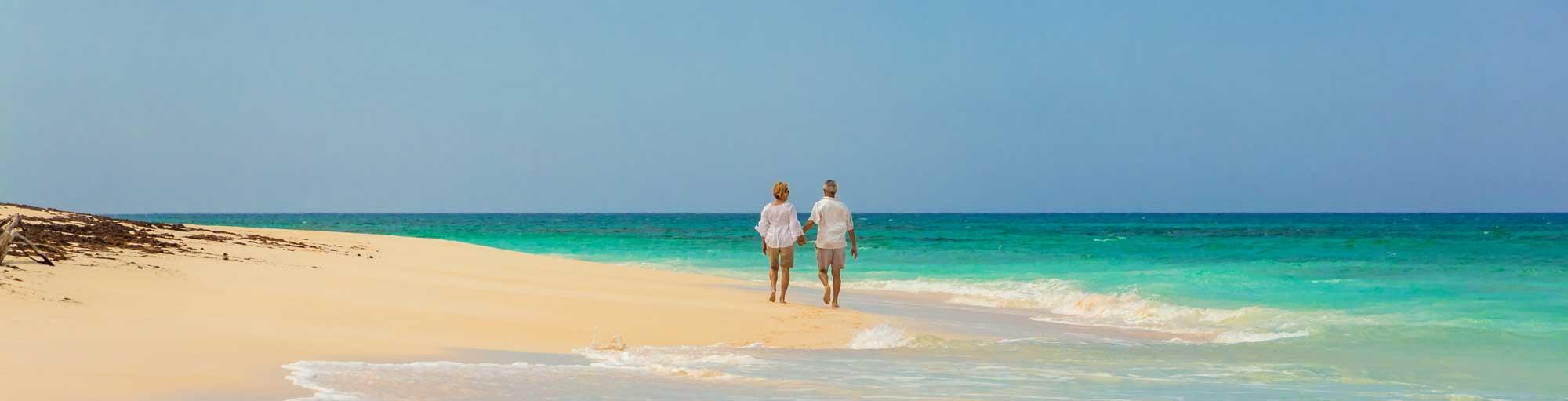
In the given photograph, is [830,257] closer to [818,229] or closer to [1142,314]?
[818,229]

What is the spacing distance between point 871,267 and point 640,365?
17.5 m

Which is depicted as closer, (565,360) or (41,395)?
(41,395)

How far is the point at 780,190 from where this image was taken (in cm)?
1123

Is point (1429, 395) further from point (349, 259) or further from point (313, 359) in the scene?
point (349, 259)

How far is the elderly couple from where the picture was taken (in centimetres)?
1117

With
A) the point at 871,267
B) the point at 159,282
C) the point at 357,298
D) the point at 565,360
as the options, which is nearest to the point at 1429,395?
the point at 565,360

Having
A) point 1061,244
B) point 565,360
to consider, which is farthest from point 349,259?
point 1061,244

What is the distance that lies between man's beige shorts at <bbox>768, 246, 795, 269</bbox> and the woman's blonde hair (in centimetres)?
52

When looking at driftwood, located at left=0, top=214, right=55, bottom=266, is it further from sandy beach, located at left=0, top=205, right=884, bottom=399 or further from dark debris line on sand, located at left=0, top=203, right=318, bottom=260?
dark debris line on sand, located at left=0, top=203, right=318, bottom=260

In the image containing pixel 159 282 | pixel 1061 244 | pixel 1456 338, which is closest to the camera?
pixel 159 282

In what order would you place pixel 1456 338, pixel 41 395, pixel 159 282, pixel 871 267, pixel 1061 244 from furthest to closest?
pixel 1061 244 < pixel 871 267 < pixel 1456 338 < pixel 159 282 < pixel 41 395

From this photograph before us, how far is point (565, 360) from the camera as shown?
704 centimetres

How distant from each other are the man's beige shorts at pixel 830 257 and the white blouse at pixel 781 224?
0.88 feet

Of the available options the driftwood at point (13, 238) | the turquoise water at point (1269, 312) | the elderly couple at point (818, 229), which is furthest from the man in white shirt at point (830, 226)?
the driftwood at point (13, 238)
